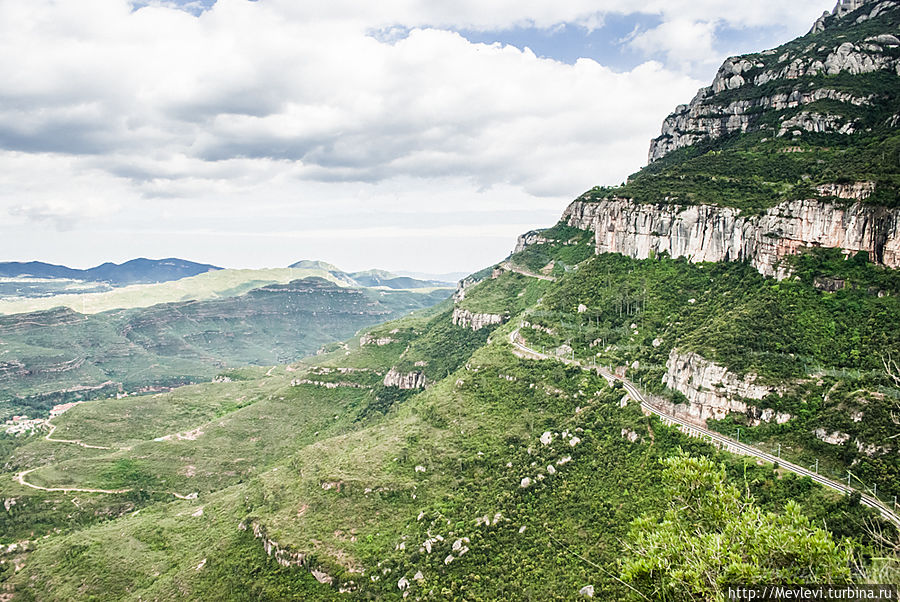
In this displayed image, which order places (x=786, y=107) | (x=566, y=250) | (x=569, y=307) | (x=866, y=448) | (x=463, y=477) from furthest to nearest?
(x=566, y=250)
(x=786, y=107)
(x=569, y=307)
(x=463, y=477)
(x=866, y=448)

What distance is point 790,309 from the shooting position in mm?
72750

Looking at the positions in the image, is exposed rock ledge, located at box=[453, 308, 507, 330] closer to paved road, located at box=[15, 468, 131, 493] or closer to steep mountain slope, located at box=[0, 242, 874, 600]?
steep mountain slope, located at box=[0, 242, 874, 600]

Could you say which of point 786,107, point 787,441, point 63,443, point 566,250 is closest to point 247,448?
point 63,443

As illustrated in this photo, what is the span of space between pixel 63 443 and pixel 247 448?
5366 centimetres

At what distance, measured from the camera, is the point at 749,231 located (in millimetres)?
87500

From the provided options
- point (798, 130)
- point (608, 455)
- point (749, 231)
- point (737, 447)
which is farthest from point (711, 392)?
point (798, 130)

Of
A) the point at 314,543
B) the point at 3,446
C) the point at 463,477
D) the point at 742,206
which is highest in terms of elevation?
the point at 742,206

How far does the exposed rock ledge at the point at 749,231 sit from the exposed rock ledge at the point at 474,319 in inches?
1320

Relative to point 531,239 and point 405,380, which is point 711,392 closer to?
point 405,380

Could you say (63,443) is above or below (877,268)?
below

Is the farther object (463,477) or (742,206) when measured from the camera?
(742,206)

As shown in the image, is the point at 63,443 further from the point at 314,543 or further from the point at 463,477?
the point at 463,477

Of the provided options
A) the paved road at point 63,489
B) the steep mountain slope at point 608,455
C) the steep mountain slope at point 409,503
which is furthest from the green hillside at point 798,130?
the paved road at point 63,489

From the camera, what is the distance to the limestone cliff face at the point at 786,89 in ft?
372
